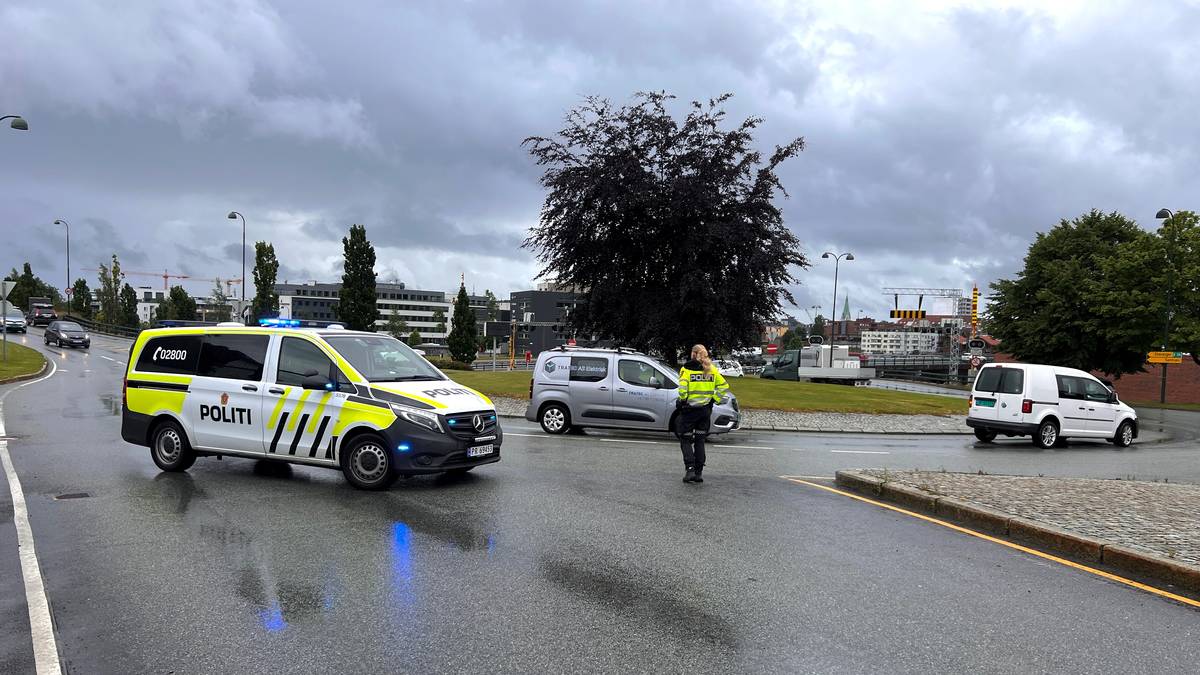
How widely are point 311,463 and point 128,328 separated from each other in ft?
234

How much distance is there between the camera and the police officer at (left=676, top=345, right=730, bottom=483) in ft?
31.1

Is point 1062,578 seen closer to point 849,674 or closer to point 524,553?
point 849,674

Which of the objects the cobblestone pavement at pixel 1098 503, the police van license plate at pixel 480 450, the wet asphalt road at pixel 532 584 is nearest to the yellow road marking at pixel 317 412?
the wet asphalt road at pixel 532 584

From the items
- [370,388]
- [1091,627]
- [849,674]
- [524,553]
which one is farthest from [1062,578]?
[370,388]

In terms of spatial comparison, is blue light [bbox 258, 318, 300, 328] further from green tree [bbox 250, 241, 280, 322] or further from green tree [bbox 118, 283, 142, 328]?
green tree [bbox 118, 283, 142, 328]

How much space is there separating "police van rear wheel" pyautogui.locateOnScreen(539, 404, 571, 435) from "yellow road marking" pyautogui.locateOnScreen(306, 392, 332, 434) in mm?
7164

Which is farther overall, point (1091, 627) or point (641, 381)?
point (641, 381)

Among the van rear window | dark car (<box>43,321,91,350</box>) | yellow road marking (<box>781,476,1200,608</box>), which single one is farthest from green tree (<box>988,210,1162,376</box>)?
dark car (<box>43,321,91,350</box>)

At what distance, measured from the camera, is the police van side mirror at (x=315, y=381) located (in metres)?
8.40

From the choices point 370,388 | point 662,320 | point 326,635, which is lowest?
point 326,635

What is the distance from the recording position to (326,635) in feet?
13.9

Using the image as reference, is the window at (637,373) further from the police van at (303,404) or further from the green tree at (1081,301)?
the green tree at (1081,301)

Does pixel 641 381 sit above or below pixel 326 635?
above

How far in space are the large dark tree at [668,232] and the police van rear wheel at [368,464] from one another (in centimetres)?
1606
